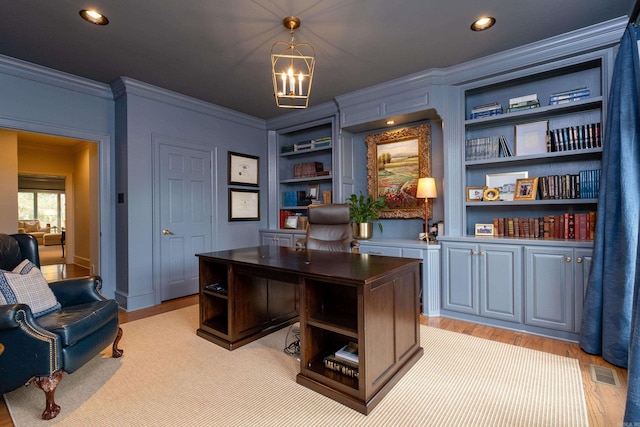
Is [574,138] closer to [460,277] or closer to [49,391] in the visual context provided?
[460,277]

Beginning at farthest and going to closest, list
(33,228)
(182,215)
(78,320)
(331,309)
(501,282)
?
(33,228)
(182,215)
(501,282)
(331,309)
(78,320)

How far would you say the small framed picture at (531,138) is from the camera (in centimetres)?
303

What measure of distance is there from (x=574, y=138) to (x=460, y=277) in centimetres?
161

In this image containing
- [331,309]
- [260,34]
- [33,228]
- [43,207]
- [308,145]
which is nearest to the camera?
[331,309]

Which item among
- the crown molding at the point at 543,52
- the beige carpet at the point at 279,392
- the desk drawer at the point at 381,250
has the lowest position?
the beige carpet at the point at 279,392

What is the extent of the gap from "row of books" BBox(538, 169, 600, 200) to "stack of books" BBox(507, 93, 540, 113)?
0.70 m

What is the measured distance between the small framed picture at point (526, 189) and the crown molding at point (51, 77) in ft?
15.4

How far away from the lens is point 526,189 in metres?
3.04

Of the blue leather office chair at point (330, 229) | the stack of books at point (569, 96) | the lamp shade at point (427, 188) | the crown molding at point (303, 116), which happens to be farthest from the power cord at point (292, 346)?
the stack of books at point (569, 96)

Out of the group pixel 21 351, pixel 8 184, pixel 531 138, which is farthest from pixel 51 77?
pixel 531 138

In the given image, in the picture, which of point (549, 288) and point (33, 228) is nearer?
point (549, 288)

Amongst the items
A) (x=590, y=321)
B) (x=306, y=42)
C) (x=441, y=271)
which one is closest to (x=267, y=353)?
(x=441, y=271)

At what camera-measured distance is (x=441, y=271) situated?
10.7ft

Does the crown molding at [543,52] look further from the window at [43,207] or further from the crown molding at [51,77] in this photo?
the window at [43,207]
